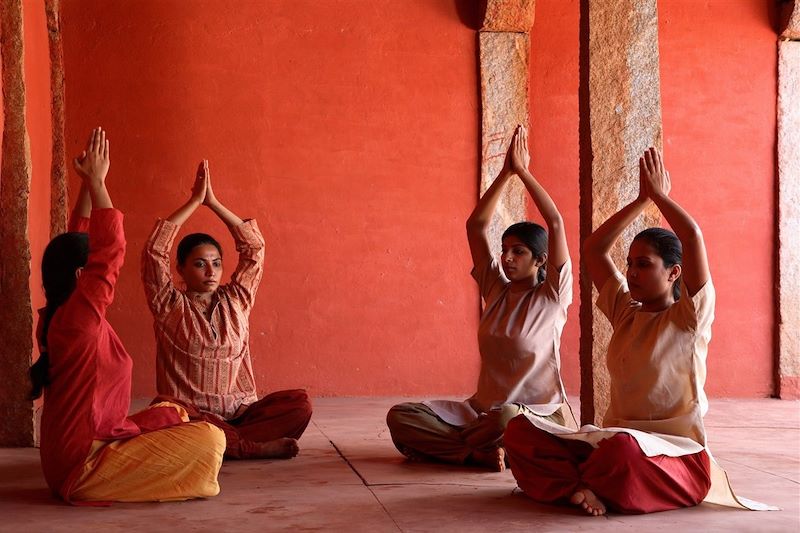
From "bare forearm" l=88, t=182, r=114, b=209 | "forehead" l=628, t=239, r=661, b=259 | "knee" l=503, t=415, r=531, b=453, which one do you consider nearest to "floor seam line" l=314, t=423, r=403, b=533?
"knee" l=503, t=415, r=531, b=453

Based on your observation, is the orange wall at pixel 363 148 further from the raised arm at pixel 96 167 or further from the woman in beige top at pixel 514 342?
the raised arm at pixel 96 167

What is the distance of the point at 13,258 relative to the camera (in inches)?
189

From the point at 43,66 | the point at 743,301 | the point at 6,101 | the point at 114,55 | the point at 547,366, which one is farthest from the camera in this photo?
the point at 743,301

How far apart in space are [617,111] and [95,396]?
9.48 feet

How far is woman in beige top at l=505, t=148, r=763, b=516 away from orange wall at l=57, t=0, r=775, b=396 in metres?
3.55

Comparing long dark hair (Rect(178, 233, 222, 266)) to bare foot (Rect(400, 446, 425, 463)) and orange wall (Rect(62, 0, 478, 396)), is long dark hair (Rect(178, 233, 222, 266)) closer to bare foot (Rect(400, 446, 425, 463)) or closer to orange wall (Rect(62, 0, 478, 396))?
bare foot (Rect(400, 446, 425, 463))

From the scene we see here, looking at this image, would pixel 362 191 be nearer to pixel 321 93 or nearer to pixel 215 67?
pixel 321 93

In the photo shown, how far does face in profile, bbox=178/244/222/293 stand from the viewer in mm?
4727

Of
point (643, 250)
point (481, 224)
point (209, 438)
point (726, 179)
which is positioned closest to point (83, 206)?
point (209, 438)

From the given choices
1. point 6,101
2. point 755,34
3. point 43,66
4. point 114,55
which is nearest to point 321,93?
point 114,55

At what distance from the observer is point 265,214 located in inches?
283

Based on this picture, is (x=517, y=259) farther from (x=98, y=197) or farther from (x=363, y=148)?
(x=363, y=148)

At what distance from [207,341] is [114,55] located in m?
3.08

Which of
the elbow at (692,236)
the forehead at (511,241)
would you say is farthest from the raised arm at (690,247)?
the forehead at (511,241)
